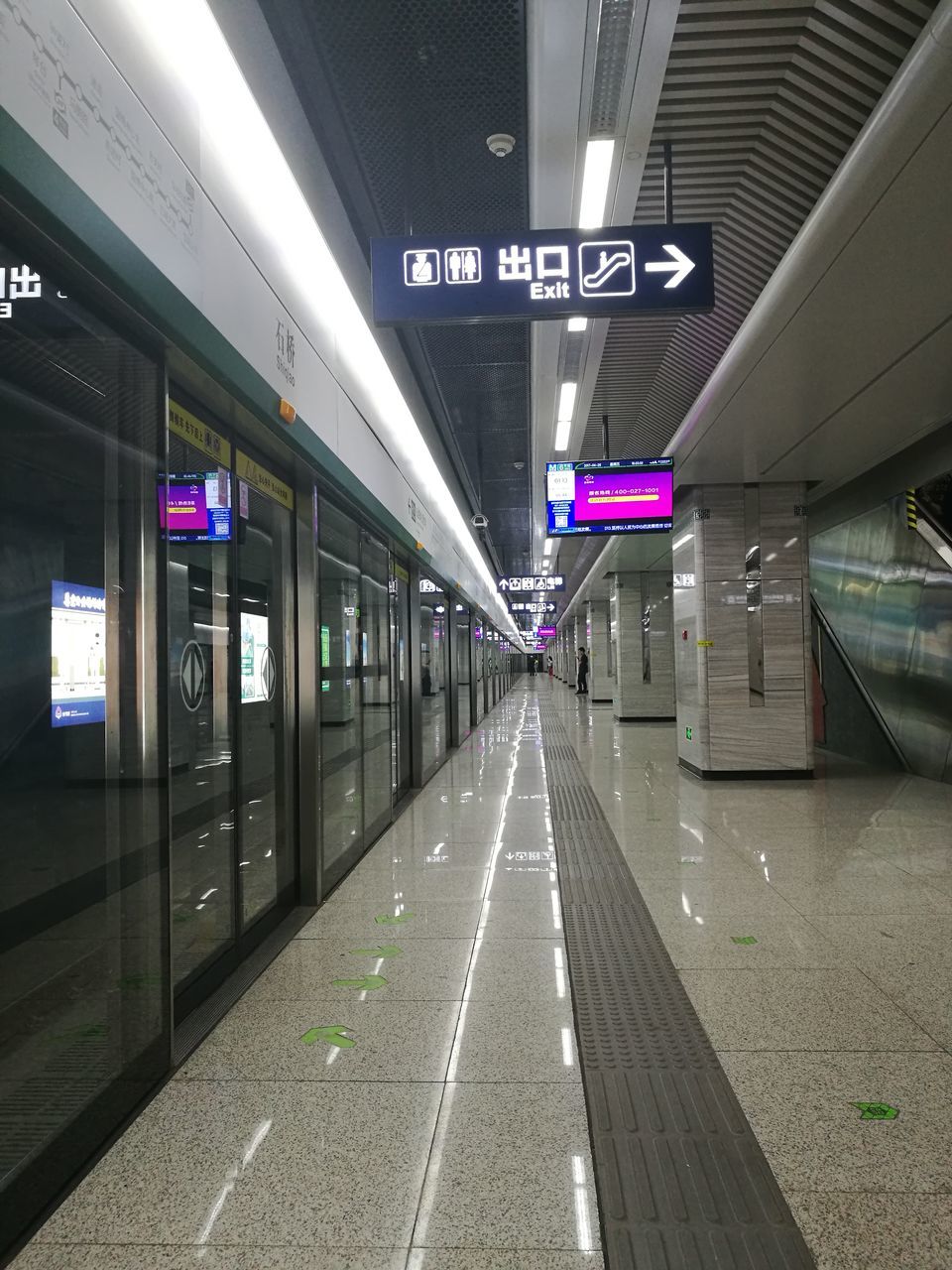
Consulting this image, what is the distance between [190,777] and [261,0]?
3.22 m

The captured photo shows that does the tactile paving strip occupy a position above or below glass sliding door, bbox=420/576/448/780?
below

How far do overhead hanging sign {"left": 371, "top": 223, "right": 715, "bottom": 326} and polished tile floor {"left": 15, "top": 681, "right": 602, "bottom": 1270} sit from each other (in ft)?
9.34

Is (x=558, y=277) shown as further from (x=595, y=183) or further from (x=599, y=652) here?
(x=599, y=652)

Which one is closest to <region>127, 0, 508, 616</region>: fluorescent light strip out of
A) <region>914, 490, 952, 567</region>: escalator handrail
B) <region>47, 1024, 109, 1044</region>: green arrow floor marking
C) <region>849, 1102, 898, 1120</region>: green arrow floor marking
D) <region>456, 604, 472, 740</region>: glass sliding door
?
<region>47, 1024, 109, 1044</region>: green arrow floor marking

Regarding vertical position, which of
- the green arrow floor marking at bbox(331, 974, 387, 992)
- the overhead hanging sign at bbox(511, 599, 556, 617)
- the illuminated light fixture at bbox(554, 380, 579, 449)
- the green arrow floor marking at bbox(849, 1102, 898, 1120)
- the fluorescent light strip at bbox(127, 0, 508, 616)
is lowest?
the green arrow floor marking at bbox(331, 974, 387, 992)

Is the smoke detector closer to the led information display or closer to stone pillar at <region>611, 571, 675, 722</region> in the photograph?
the led information display

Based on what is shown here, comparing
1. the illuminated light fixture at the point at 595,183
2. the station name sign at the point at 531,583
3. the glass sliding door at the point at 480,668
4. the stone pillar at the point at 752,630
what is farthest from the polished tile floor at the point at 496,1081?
the station name sign at the point at 531,583

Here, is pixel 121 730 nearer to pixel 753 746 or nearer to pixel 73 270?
pixel 73 270

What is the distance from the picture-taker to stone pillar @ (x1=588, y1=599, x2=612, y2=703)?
80.5 feet

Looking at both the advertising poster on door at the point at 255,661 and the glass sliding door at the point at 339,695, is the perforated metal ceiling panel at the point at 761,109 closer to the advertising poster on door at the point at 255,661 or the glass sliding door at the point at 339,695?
the glass sliding door at the point at 339,695

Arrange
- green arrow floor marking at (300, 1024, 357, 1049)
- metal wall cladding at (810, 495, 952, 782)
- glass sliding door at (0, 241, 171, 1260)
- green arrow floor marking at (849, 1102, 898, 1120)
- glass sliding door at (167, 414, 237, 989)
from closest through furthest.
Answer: glass sliding door at (0, 241, 171, 1260) → green arrow floor marking at (849, 1102, 898, 1120) → green arrow floor marking at (300, 1024, 357, 1049) → glass sliding door at (167, 414, 237, 989) → metal wall cladding at (810, 495, 952, 782)

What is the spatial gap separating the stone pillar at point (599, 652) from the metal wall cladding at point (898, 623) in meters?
13.1

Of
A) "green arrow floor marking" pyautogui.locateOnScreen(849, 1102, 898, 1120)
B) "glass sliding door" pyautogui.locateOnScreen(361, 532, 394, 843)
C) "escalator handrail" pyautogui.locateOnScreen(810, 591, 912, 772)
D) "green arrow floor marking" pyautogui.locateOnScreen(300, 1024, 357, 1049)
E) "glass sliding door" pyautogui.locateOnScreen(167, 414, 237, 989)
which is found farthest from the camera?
"escalator handrail" pyautogui.locateOnScreen(810, 591, 912, 772)

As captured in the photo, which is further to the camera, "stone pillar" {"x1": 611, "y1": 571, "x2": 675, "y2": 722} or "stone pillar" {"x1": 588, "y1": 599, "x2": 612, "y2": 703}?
"stone pillar" {"x1": 588, "y1": 599, "x2": 612, "y2": 703}
